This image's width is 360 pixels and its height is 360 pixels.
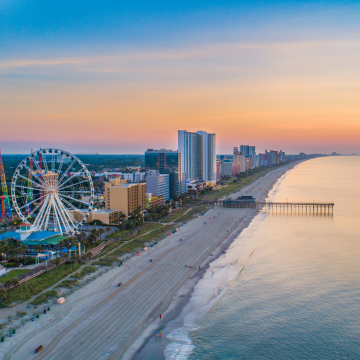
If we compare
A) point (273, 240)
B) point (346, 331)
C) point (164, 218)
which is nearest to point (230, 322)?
point (346, 331)

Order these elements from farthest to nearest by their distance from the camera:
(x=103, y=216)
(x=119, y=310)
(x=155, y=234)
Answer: (x=103, y=216)
(x=155, y=234)
(x=119, y=310)

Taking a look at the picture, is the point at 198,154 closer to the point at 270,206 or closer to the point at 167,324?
the point at 270,206

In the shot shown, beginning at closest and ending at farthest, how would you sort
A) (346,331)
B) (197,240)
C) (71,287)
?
(346,331) → (71,287) → (197,240)

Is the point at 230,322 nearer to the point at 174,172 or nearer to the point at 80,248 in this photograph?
the point at 80,248

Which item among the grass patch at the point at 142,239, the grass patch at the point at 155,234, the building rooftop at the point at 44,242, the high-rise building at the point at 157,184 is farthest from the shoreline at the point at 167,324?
the high-rise building at the point at 157,184

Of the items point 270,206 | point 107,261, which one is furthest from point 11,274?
point 270,206

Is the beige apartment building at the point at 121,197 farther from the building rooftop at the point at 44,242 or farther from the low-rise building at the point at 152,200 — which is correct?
the building rooftop at the point at 44,242
